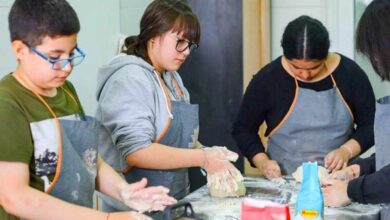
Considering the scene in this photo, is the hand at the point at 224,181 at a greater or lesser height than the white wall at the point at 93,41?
lesser

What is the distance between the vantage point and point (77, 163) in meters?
1.31

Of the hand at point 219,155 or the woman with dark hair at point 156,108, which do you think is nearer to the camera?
the woman with dark hair at point 156,108

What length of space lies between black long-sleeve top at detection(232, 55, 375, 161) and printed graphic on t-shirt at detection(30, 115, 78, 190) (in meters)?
1.15

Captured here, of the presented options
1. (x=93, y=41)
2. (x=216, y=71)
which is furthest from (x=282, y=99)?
(x=93, y=41)

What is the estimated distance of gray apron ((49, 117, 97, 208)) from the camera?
127 centimetres

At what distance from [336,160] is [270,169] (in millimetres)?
266

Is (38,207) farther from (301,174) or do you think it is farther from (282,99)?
(282,99)

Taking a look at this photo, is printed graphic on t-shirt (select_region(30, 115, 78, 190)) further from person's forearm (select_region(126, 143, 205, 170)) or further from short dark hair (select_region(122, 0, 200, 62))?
short dark hair (select_region(122, 0, 200, 62))

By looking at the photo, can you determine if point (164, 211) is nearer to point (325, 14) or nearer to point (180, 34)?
point (180, 34)

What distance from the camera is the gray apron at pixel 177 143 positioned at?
1.79 metres

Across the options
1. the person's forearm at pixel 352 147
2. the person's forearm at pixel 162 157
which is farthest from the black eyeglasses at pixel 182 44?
the person's forearm at pixel 352 147

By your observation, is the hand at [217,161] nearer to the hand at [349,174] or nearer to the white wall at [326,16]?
the hand at [349,174]

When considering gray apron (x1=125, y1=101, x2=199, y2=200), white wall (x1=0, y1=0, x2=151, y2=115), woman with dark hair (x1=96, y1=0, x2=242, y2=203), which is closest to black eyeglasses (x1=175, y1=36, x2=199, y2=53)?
woman with dark hair (x1=96, y1=0, x2=242, y2=203)

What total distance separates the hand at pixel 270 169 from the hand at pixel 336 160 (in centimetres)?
20
